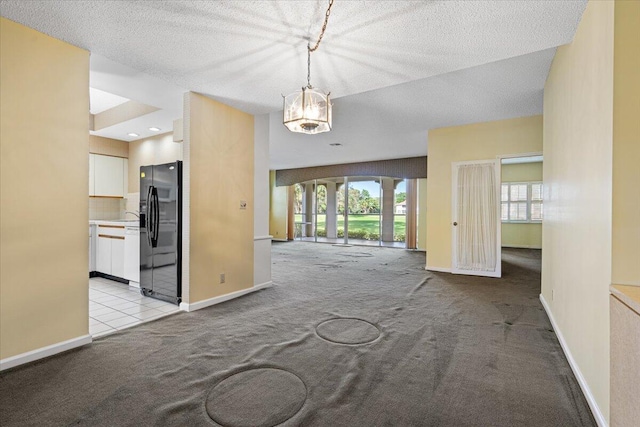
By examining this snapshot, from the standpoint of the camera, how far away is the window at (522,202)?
31.2 ft

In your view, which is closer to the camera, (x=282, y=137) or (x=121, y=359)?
(x=121, y=359)

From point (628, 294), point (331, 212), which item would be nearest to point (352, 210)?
point (331, 212)

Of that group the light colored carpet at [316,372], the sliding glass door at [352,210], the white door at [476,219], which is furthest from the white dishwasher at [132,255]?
the sliding glass door at [352,210]

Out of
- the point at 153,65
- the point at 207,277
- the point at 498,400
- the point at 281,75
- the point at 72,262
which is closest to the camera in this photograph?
the point at 498,400

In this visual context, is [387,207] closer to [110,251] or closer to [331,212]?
[331,212]

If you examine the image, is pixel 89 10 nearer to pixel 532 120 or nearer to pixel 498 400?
pixel 498 400

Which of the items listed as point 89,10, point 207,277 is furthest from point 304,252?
point 89,10

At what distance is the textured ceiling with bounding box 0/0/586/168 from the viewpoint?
216 cm

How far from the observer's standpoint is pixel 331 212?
37.1ft

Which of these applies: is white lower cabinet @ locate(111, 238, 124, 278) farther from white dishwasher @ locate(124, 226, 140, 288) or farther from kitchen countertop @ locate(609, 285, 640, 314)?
kitchen countertop @ locate(609, 285, 640, 314)

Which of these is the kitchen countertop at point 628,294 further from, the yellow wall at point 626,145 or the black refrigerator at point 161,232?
the black refrigerator at point 161,232

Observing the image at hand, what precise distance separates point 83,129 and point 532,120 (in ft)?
19.9

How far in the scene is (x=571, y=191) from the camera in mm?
2432

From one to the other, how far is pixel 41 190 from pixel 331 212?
9249 millimetres
